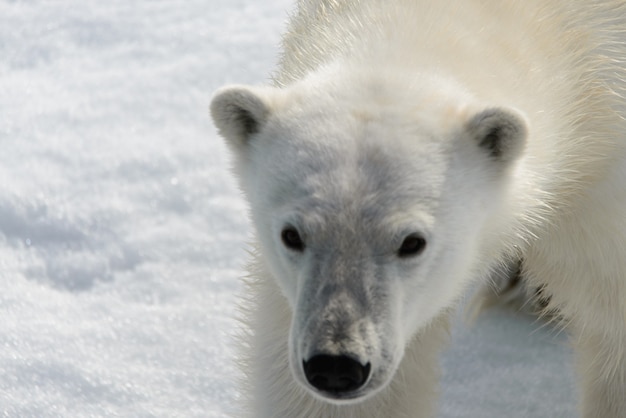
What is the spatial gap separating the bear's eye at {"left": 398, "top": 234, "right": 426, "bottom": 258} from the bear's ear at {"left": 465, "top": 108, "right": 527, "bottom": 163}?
30 cm

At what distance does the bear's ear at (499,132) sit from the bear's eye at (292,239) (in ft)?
1.58

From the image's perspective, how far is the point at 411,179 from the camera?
252cm

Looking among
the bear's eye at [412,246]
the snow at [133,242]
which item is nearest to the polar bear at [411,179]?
the bear's eye at [412,246]

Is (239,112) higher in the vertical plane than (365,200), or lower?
lower

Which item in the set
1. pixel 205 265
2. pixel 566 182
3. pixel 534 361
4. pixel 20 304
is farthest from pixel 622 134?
pixel 20 304

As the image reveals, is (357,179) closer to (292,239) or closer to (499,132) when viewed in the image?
(292,239)

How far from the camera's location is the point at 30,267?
4.26 metres

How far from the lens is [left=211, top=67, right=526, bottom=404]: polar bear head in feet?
7.99

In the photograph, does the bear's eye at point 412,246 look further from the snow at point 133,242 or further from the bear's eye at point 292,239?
the snow at point 133,242

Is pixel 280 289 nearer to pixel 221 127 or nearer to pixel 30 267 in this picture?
pixel 221 127

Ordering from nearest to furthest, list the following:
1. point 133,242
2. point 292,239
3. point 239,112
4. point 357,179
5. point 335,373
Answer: point 335,373 → point 357,179 → point 292,239 → point 239,112 → point 133,242

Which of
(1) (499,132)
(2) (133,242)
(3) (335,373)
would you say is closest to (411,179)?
(1) (499,132)

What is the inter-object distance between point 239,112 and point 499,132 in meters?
0.66

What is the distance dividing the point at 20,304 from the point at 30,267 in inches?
8.4
